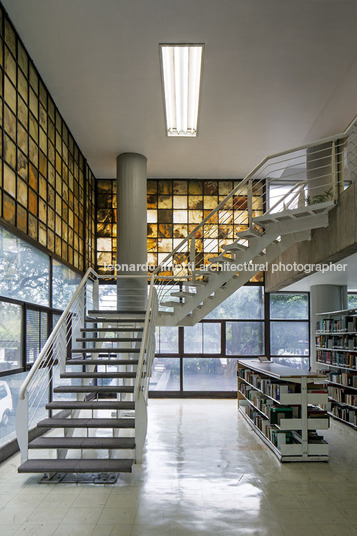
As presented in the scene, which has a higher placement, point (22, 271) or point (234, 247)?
point (234, 247)

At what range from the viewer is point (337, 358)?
9719 millimetres

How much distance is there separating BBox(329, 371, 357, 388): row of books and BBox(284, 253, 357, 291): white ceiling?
5.86 feet

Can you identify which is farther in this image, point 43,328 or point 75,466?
point 43,328

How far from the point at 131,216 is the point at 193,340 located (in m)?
3.62

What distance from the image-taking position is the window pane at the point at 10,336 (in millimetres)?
6238

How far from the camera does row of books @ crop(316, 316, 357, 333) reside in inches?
352

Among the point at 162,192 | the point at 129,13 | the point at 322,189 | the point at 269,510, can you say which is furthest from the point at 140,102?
the point at 269,510

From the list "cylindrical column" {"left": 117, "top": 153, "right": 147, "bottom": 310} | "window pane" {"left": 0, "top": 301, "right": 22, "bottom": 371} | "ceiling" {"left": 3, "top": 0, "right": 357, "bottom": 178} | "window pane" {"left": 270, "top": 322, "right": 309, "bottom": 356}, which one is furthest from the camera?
"window pane" {"left": 270, "top": 322, "right": 309, "bottom": 356}

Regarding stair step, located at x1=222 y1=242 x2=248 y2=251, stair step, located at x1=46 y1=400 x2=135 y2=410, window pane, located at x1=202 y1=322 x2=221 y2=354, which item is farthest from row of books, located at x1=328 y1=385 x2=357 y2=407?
stair step, located at x1=46 y1=400 x2=135 y2=410

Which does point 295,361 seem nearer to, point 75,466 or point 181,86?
point 181,86

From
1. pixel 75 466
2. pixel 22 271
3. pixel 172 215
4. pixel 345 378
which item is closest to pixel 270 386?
pixel 345 378

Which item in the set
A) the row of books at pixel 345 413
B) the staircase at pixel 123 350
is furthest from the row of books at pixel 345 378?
the staircase at pixel 123 350

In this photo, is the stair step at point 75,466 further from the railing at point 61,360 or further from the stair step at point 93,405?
the stair step at point 93,405

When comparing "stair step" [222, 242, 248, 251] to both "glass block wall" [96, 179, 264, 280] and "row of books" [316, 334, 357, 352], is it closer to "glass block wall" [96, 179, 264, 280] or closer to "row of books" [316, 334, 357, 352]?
"row of books" [316, 334, 357, 352]
